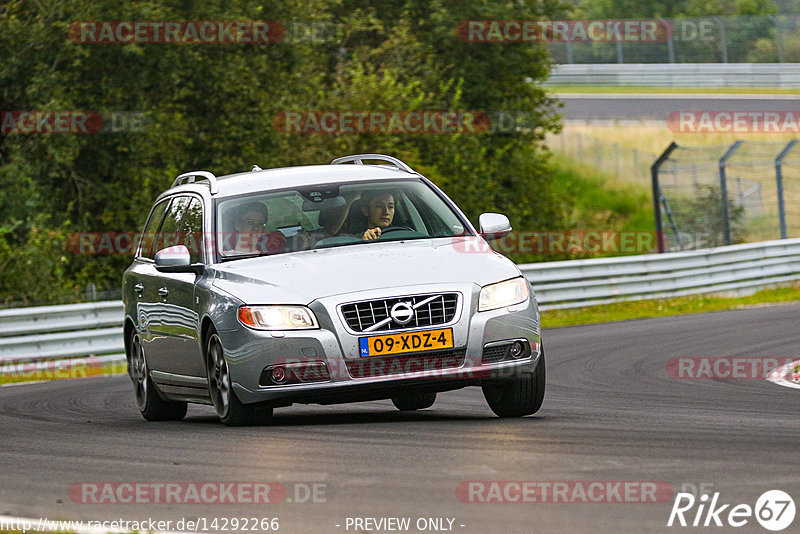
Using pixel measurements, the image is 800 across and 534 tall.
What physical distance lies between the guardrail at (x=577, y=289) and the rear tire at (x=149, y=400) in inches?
294

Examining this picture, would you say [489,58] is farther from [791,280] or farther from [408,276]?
[408,276]

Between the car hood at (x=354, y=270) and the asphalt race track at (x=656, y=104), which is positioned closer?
the car hood at (x=354, y=270)

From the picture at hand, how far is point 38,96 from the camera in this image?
27.1m

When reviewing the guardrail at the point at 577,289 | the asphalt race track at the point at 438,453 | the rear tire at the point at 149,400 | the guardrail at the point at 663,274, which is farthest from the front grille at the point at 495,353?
the guardrail at the point at 663,274

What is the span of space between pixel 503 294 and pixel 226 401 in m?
1.82

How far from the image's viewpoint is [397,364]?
28.8 feet

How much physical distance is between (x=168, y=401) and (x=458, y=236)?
263cm

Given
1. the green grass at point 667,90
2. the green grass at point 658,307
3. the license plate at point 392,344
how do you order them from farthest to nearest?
the green grass at point 667,90, the green grass at point 658,307, the license plate at point 392,344

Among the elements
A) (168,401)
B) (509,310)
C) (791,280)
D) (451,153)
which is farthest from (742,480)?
(451,153)

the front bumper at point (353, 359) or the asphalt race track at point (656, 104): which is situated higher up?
the front bumper at point (353, 359)

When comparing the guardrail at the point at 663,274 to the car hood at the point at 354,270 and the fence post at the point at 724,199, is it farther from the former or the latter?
the car hood at the point at 354,270

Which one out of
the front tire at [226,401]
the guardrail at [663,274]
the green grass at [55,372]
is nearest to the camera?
the front tire at [226,401]

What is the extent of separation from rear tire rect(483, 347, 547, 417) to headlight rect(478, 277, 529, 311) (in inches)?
16.6

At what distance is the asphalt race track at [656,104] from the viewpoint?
4372 centimetres
